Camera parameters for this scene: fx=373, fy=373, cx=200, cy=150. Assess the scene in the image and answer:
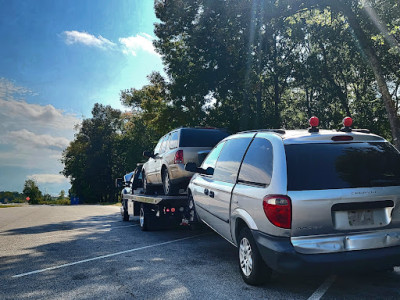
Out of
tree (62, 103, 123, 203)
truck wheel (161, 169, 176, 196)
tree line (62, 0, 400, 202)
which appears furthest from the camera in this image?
tree (62, 103, 123, 203)

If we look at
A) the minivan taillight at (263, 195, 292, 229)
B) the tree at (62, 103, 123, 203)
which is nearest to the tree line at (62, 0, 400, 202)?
the minivan taillight at (263, 195, 292, 229)

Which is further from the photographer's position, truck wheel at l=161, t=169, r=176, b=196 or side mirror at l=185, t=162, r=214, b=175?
truck wheel at l=161, t=169, r=176, b=196

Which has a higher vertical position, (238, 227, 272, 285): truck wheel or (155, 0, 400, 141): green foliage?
(155, 0, 400, 141): green foliage

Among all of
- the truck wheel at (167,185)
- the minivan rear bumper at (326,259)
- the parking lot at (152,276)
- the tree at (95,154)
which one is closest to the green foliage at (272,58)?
the truck wheel at (167,185)

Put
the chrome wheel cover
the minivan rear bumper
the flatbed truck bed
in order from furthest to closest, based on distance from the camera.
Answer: the flatbed truck bed, the chrome wheel cover, the minivan rear bumper

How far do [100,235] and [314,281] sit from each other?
6432 mm

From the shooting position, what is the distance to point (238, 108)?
87.2ft

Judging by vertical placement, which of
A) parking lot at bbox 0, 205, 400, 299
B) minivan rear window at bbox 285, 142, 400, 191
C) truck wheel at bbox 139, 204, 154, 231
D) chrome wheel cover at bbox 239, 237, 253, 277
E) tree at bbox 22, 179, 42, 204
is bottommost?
parking lot at bbox 0, 205, 400, 299

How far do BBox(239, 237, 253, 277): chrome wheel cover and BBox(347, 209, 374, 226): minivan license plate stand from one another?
3.79 feet

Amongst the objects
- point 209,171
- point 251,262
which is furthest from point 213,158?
point 251,262

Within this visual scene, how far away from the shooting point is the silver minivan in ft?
12.1

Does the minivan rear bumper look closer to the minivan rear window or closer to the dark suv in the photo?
the minivan rear window

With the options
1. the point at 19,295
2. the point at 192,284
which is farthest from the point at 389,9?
the point at 19,295

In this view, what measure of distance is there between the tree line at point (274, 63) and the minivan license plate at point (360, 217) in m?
11.8
